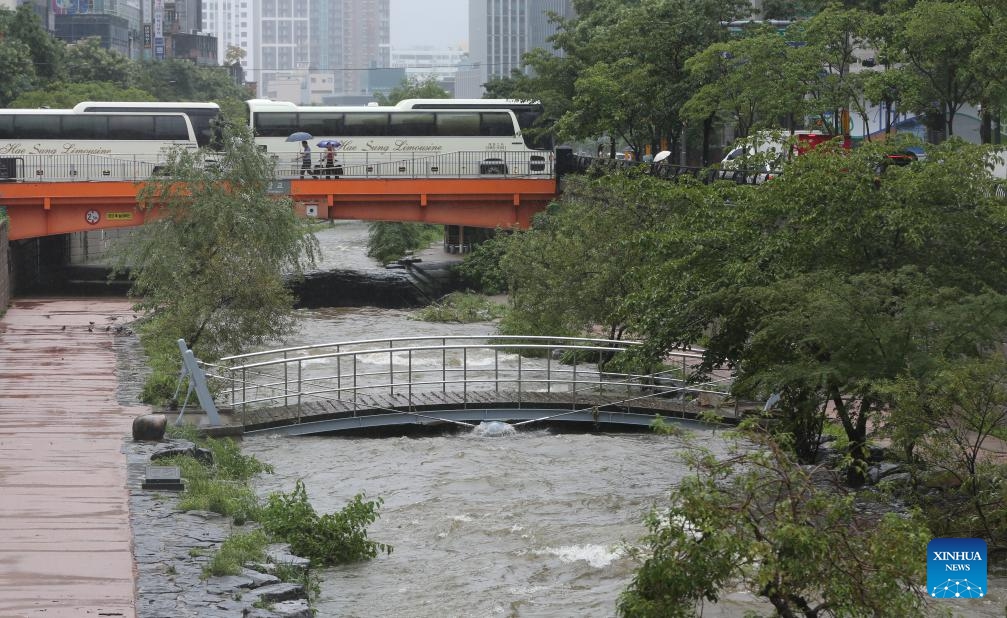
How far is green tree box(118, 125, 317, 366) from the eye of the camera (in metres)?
32.8

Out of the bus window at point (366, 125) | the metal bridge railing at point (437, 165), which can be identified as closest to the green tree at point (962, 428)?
the metal bridge railing at point (437, 165)

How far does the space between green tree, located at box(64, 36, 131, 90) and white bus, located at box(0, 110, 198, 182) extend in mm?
42541

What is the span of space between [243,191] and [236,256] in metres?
4.06

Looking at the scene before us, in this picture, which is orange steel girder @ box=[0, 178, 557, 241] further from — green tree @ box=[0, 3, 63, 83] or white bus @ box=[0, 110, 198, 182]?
green tree @ box=[0, 3, 63, 83]

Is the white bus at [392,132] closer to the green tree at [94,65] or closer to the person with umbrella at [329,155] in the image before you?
the person with umbrella at [329,155]

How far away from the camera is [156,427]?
83.1 ft

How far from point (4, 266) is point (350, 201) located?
1255 cm

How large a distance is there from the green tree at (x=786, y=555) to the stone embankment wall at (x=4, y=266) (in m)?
37.9

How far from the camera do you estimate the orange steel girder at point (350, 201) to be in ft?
165

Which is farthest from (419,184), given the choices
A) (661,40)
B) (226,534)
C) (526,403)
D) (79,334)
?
(226,534)

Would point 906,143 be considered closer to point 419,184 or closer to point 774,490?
point 774,490

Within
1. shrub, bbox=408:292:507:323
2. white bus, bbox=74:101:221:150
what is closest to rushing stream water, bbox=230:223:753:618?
shrub, bbox=408:292:507:323

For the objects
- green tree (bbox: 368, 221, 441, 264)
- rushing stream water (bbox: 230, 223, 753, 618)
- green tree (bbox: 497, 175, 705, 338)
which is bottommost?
rushing stream water (bbox: 230, 223, 753, 618)

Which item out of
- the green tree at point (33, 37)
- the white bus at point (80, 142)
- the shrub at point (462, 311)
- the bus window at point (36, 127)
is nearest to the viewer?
the shrub at point (462, 311)
